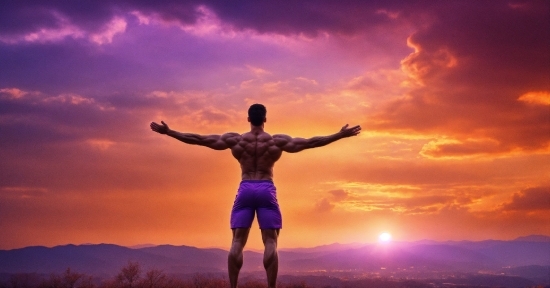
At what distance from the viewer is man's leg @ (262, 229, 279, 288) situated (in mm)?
12656

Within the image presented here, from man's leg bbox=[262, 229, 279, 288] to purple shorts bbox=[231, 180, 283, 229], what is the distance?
16 centimetres

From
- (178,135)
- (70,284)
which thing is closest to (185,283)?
(70,284)

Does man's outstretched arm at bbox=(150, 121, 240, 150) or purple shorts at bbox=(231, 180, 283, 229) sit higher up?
man's outstretched arm at bbox=(150, 121, 240, 150)

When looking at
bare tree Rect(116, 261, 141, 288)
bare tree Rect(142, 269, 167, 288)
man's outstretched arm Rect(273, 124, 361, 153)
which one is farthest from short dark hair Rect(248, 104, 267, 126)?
bare tree Rect(116, 261, 141, 288)

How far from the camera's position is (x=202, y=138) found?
1349 centimetres

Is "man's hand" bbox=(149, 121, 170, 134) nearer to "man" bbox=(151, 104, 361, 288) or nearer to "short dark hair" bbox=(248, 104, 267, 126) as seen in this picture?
"man" bbox=(151, 104, 361, 288)

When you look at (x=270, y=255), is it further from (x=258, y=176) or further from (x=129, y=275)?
(x=129, y=275)

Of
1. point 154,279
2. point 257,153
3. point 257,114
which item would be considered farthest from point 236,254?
point 154,279

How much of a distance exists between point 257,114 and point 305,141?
1283 millimetres

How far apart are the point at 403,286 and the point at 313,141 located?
105103 millimetres

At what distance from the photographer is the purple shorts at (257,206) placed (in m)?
12.9

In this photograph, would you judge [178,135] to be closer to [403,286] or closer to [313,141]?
[313,141]

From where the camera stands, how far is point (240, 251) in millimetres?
12930

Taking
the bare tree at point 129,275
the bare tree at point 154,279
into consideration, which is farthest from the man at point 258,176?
the bare tree at point 129,275
